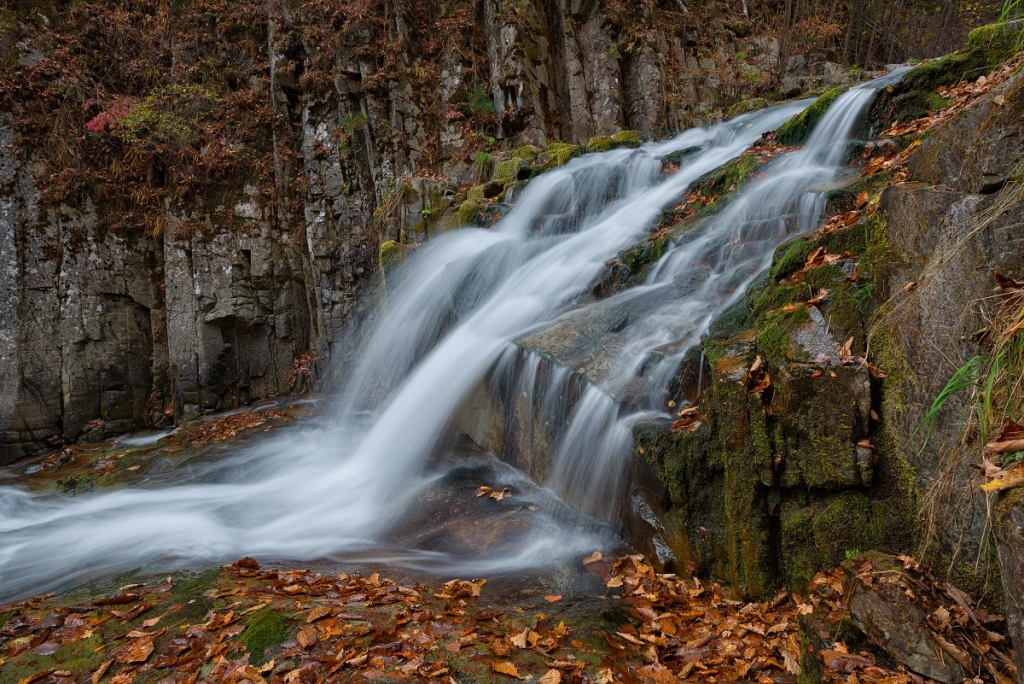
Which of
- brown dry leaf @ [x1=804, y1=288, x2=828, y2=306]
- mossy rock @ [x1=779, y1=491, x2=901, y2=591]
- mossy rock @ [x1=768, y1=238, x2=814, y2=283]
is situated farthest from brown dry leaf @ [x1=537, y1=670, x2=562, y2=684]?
mossy rock @ [x1=768, y1=238, x2=814, y2=283]

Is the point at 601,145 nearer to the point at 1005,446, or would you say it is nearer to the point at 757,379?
the point at 757,379

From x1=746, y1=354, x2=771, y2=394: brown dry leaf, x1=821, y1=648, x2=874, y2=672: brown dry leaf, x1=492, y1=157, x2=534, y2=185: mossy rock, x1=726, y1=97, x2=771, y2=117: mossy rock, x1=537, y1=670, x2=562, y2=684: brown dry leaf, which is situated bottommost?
x1=821, y1=648, x2=874, y2=672: brown dry leaf

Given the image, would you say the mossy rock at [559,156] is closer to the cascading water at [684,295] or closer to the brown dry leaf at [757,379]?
the cascading water at [684,295]

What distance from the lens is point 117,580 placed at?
13.1ft

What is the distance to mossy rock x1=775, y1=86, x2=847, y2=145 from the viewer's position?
7.28 metres

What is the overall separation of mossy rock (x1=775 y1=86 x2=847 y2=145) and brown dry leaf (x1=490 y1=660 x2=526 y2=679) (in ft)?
24.3

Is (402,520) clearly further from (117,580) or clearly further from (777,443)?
(777,443)

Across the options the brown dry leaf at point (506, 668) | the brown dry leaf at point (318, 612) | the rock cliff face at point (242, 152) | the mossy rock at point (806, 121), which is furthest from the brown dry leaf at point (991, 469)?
the rock cliff face at point (242, 152)

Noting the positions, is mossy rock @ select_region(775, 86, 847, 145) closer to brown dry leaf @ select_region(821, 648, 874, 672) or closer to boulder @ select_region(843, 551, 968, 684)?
boulder @ select_region(843, 551, 968, 684)

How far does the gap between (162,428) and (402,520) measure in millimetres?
7956

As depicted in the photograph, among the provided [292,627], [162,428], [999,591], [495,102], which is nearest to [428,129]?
[495,102]

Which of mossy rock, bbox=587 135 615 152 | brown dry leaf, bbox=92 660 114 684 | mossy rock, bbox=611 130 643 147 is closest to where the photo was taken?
brown dry leaf, bbox=92 660 114 684

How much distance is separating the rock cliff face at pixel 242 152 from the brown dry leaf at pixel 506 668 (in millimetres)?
7956

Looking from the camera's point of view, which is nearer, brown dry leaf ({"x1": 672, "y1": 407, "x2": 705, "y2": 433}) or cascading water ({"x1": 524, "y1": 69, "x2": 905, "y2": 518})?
brown dry leaf ({"x1": 672, "y1": 407, "x2": 705, "y2": 433})
